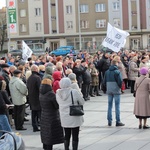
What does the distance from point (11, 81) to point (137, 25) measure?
6217 centimetres

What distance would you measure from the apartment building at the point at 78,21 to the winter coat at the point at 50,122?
Result: 6347 cm

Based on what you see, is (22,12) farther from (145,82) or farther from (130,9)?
(145,82)

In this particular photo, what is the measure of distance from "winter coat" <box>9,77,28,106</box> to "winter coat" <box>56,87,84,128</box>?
11.9 feet

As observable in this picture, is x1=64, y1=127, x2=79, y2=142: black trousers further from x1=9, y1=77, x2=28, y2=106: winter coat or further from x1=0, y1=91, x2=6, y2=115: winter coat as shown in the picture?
x1=9, y1=77, x2=28, y2=106: winter coat

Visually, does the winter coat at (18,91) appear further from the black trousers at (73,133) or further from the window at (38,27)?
the window at (38,27)

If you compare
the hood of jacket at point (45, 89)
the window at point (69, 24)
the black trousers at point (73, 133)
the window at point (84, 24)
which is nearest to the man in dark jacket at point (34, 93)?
the hood of jacket at point (45, 89)

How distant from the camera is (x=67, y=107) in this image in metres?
9.30

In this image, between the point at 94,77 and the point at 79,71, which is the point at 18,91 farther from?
the point at 94,77

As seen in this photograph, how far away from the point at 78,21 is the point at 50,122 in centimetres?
6602

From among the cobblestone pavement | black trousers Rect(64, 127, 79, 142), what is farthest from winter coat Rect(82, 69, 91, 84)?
black trousers Rect(64, 127, 79, 142)

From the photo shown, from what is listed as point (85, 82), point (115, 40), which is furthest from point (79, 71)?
point (115, 40)

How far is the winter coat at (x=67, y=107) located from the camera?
9.23 m

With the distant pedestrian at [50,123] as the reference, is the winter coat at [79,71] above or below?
above

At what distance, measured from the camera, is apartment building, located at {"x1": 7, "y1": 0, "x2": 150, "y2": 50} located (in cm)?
7288
